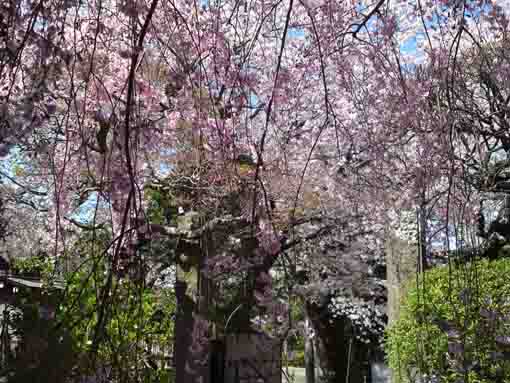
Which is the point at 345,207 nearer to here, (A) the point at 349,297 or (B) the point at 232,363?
(B) the point at 232,363

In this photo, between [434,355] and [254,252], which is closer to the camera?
[434,355]

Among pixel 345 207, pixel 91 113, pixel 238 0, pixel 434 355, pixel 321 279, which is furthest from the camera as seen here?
pixel 321 279

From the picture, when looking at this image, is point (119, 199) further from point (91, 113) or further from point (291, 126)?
point (291, 126)

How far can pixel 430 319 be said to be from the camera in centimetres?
418

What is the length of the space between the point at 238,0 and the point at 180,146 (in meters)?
2.76

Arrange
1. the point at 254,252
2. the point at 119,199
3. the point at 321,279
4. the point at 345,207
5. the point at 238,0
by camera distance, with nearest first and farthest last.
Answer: the point at 238,0
the point at 119,199
the point at 254,252
the point at 345,207
the point at 321,279

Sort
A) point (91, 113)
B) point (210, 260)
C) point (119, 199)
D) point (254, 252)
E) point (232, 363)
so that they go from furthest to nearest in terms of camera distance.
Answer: point (232, 363) < point (254, 252) < point (210, 260) < point (91, 113) < point (119, 199)

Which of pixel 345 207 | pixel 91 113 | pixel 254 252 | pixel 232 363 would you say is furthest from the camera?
pixel 345 207

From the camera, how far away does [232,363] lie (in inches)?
213

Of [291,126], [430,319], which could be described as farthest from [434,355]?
[291,126]

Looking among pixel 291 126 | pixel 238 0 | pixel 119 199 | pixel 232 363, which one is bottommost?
pixel 232 363

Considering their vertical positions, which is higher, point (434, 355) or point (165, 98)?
point (165, 98)

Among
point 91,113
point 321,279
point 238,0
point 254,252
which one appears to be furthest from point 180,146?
point 321,279

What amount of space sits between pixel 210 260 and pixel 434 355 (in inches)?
71.6
